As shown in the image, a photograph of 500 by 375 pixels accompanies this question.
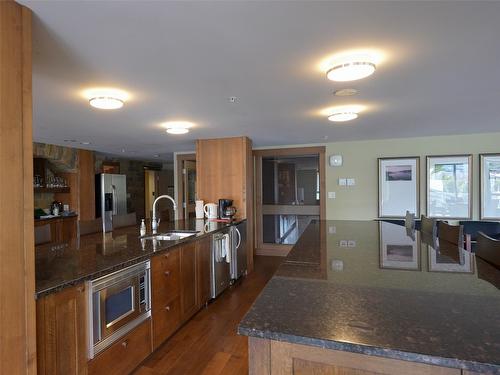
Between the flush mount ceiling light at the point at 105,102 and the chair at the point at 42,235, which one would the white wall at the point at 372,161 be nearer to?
the flush mount ceiling light at the point at 105,102

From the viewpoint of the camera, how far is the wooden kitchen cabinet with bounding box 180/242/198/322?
2590mm

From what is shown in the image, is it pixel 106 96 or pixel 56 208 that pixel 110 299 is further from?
pixel 56 208

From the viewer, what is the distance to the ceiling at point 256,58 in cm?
132

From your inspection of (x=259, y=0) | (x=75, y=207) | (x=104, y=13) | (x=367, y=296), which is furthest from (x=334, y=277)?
(x=75, y=207)

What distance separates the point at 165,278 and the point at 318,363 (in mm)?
1766

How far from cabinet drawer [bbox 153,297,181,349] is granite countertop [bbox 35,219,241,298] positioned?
493 millimetres

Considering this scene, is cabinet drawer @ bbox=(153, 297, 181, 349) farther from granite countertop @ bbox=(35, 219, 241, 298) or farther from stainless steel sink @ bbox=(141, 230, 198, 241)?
stainless steel sink @ bbox=(141, 230, 198, 241)

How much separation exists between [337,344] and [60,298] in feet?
4.58

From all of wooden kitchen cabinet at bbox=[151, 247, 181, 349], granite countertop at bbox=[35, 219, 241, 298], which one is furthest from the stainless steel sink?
wooden kitchen cabinet at bbox=[151, 247, 181, 349]

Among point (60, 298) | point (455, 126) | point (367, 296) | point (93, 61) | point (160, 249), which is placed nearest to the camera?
point (367, 296)

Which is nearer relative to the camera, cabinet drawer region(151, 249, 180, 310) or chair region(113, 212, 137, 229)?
cabinet drawer region(151, 249, 180, 310)

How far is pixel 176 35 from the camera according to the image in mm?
1502

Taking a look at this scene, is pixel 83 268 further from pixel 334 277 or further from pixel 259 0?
pixel 259 0

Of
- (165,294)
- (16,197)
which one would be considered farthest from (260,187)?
(16,197)
